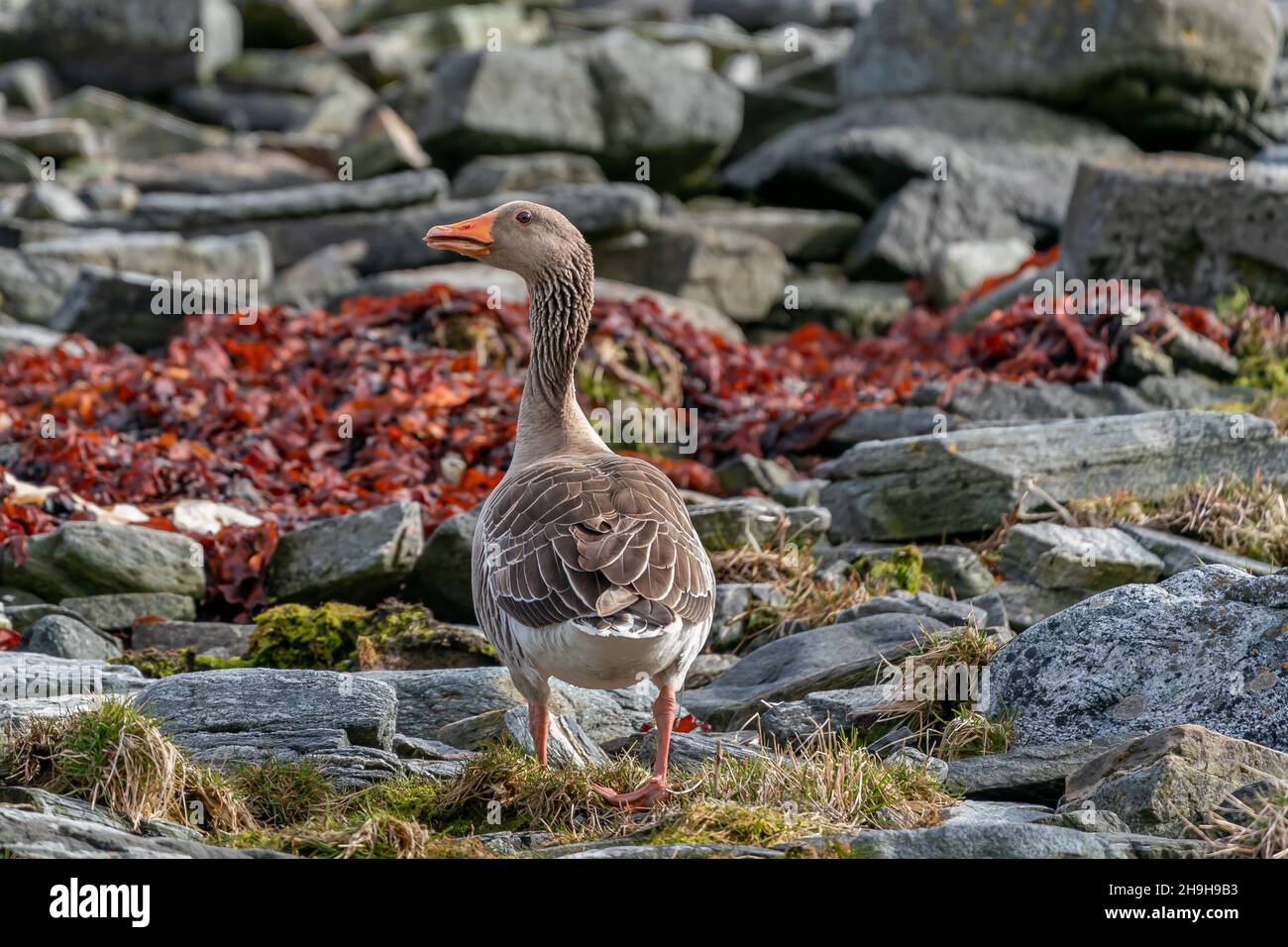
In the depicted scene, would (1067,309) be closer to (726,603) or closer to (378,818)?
(726,603)

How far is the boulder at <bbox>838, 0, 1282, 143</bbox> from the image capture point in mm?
24438

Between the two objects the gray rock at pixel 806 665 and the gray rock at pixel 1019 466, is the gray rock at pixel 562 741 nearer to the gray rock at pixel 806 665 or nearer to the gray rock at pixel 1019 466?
the gray rock at pixel 806 665

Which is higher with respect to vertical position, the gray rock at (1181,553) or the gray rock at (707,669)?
the gray rock at (1181,553)

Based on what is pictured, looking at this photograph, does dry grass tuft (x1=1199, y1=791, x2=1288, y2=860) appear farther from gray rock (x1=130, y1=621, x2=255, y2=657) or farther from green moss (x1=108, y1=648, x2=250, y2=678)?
gray rock (x1=130, y1=621, x2=255, y2=657)

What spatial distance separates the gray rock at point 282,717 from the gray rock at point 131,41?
2736 cm

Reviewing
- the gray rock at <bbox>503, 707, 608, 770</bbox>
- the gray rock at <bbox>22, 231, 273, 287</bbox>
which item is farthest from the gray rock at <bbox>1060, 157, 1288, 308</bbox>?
the gray rock at <bbox>503, 707, 608, 770</bbox>

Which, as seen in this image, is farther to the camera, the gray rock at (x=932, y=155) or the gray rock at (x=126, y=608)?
→ the gray rock at (x=932, y=155)

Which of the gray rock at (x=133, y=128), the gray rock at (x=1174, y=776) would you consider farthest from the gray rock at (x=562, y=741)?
the gray rock at (x=133, y=128)

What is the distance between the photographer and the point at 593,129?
82.1 ft

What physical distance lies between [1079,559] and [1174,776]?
4.35 m

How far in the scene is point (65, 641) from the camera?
10.1 meters

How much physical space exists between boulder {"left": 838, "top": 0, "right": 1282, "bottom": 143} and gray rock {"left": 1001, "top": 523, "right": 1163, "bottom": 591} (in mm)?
15893
